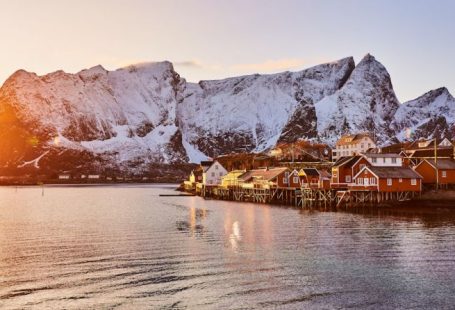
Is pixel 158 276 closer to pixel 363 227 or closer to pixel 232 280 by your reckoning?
pixel 232 280

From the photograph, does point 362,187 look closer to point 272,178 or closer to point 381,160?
point 381,160

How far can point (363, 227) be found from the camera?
48875mm

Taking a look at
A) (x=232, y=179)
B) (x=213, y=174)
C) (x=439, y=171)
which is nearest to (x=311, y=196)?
(x=439, y=171)

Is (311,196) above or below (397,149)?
below

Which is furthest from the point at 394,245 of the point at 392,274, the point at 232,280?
the point at 232,280

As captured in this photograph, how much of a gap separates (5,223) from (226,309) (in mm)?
44360

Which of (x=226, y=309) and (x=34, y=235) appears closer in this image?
(x=226, y=309)

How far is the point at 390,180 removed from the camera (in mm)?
69312

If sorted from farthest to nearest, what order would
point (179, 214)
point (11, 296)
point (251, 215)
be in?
point (179, 214) < point (251, 215) < point (11, 296)

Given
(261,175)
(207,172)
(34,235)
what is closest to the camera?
(34,235)

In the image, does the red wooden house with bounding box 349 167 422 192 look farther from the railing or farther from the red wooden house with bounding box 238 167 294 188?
the red wooden house with bounding box 238 167 294 188

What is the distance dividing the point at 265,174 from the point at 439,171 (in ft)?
99.5

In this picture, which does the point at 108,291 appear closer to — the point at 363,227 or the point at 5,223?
the point at 363,227

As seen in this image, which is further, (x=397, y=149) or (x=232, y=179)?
(x=397, y=149)
